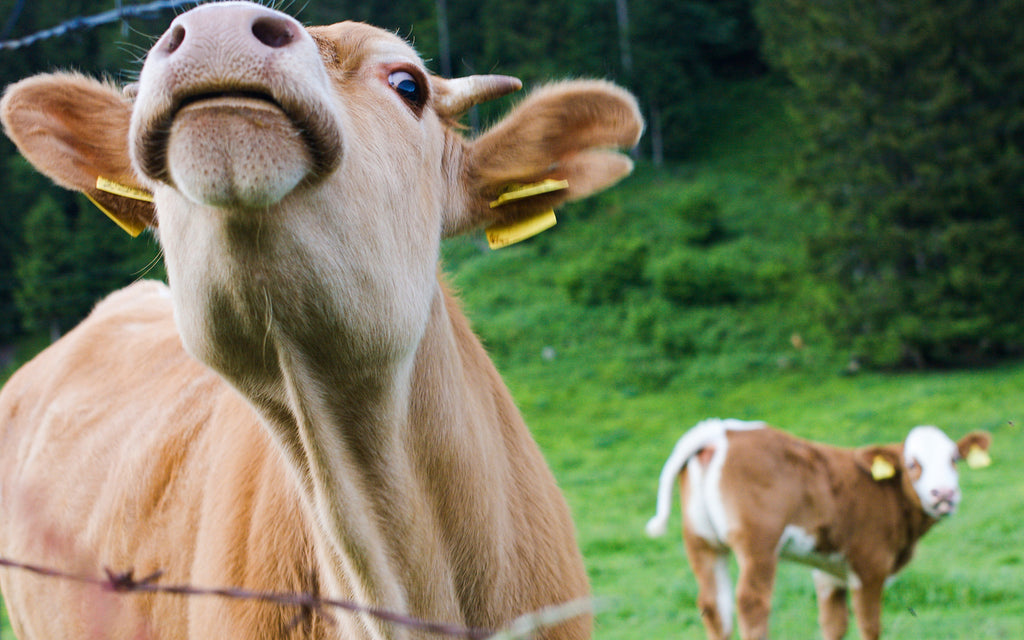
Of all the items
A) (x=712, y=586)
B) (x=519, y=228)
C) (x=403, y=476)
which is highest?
(x=519, y=228)

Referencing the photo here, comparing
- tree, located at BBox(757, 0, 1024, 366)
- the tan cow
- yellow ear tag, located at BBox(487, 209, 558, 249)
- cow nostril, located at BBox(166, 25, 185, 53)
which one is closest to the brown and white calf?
the tan cow

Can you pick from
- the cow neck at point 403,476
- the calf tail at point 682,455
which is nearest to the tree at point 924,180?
the calf tail at point 682,455

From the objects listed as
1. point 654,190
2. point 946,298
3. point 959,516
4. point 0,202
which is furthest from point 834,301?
point 0,202

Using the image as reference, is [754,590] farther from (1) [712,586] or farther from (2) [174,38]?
(2) [174,38]

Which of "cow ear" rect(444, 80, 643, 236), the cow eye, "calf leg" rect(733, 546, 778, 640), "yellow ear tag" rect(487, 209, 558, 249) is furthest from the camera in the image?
"calf leg" rect(733, 546, 778, 640)

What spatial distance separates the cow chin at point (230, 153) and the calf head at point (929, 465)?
6689 millimetres

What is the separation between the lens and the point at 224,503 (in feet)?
8.52

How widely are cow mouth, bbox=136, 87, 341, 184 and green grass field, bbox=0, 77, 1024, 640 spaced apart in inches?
50.6

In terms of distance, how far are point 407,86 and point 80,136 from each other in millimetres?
973

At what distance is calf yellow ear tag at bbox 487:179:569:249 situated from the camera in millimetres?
2586

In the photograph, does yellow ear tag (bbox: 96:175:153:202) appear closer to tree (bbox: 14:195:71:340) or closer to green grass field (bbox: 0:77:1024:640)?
green grass field (bbox: 0:77:1024:640)

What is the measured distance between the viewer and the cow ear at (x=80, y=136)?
7.95 feet

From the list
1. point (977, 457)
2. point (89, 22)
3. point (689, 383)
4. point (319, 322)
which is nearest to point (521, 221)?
point (319, 322)

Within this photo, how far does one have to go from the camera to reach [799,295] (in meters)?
22.3
